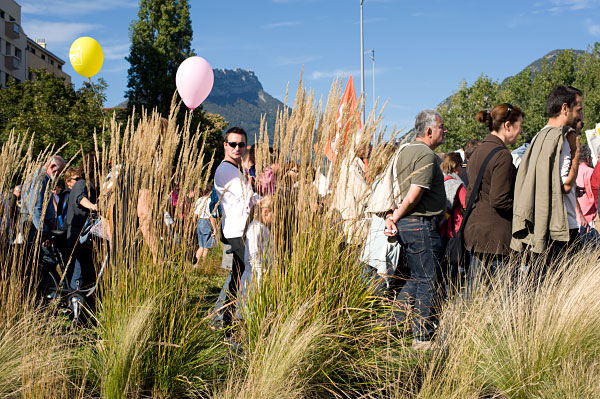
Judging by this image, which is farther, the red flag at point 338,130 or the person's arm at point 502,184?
the person's arm at point 502,184

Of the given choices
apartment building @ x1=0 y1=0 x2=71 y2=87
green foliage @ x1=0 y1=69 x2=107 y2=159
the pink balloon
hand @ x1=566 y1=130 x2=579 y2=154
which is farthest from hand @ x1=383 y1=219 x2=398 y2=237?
apartment building @ x1=0 y1=0 x2=71 y2=87

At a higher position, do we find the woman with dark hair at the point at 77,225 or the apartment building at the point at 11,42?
the apartment building at the point at 11,42

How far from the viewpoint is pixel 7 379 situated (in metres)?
2.27

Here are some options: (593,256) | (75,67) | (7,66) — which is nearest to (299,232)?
(593,256)

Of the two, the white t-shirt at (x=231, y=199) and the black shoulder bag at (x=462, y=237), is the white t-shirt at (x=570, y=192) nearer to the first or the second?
the black shoulder bag at (x=462, y=237)

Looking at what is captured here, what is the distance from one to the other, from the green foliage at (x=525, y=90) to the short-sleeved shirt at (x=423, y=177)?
105 feet

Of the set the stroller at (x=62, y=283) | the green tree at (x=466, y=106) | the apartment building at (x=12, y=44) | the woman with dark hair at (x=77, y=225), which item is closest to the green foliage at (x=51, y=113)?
the woman with dark hair at (x=77, y=225)

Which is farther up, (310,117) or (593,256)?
(310,117)

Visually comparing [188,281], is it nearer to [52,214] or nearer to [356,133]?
[356,133]

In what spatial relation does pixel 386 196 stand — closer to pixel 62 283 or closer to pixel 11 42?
pixel 62 283

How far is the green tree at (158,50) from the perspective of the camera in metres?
34.1

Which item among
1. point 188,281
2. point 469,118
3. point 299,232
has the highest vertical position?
point 469,118

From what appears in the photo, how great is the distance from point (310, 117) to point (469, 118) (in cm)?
3668

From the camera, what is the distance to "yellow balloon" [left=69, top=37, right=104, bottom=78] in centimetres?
985
